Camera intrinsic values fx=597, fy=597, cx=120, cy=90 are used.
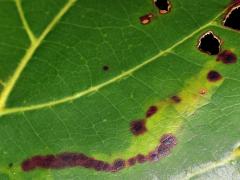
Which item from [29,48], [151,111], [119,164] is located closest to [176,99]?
[151,111]

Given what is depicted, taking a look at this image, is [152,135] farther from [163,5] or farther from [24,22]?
[24,22]

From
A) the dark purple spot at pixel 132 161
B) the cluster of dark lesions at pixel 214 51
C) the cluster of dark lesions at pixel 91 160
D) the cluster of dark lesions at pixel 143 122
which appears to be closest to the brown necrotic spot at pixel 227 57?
the cluster of dark lesions at pixel 214 51

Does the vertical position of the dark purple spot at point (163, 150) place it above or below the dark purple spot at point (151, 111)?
below

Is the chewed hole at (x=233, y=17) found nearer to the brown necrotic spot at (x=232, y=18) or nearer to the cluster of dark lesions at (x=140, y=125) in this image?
the brown necrotic spot at (x=232, y=18)

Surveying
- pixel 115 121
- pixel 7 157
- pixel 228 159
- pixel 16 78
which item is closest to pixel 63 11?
pixel 16 78

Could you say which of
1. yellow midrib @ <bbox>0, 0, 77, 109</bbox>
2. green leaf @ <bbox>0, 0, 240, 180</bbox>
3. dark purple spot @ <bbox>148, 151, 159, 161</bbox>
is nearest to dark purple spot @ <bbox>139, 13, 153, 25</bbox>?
green leaf @ <bbox>0, 0, 240, 180</bbox>

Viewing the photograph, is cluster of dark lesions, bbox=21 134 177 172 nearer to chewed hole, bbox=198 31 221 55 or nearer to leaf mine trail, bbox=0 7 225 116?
leaf mine trail, bbox=0 7 225 116

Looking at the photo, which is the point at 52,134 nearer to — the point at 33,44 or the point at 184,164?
the point at 33,44
